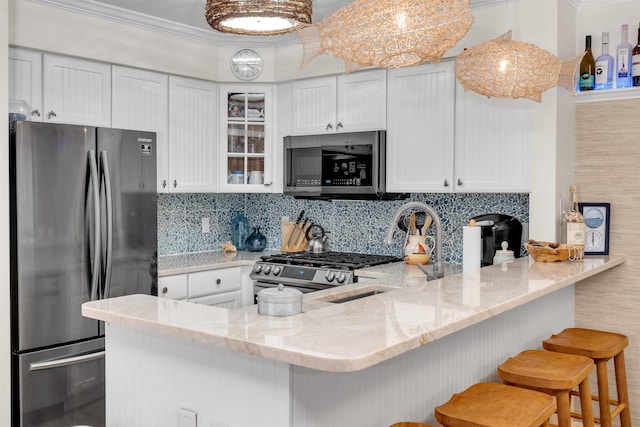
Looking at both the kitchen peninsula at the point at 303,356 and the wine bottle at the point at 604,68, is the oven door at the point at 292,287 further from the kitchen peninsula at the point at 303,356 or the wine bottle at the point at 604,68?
the wine bottle at the point at 604,68

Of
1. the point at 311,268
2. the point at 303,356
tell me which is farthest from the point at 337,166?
the point at 303,356

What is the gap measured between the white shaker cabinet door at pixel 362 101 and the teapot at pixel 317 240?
2.93ft

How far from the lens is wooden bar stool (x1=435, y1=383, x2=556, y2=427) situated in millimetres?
1989

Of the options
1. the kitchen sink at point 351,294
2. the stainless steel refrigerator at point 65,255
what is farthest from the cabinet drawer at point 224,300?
the kitchen sink at point 351,294

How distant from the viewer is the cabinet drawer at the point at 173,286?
3969 millimetres

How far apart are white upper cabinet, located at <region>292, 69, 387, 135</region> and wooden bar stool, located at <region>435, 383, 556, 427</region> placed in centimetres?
233

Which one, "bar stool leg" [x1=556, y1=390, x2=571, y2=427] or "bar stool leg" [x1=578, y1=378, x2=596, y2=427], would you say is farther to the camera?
"bar stool leg" [x1=578, y1=378, x2=596, y2=427]

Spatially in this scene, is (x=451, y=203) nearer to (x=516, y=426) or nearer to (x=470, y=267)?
(x=470, y=267)

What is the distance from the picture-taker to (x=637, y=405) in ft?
11.6

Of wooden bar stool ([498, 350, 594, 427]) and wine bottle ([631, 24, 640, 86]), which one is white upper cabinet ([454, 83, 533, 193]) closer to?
wine bottle ([631, 24, 640, 86])

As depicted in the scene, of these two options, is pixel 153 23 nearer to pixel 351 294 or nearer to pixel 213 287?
pixel 213 287

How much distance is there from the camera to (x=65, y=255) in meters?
3.36

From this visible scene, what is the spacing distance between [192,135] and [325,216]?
1215 millimetres

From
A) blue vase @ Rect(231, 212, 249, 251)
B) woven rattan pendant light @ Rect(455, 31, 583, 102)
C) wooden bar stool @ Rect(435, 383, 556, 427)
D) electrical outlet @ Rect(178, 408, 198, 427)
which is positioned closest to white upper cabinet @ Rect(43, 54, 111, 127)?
blue vase @ Rect(231, 212, 249, 251)
